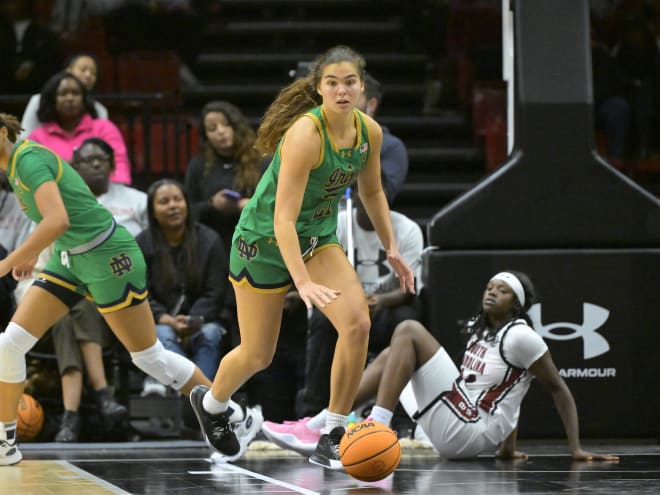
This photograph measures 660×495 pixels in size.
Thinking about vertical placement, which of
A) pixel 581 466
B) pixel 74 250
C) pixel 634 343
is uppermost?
pixel 74 250

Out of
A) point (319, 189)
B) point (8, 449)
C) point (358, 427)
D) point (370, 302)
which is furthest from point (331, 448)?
point (370, 302)

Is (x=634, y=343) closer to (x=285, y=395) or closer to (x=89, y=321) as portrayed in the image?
(x=285, y=395)

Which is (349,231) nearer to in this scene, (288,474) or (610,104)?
(288,474)

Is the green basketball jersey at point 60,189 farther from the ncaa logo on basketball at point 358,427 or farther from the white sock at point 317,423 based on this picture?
the ncaa logo on basketball at point 358,427

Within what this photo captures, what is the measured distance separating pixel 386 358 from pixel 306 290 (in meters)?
1.89

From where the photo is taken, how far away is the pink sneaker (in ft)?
24.4

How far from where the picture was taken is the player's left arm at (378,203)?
6605 mm

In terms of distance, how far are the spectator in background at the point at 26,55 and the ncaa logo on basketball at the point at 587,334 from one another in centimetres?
578

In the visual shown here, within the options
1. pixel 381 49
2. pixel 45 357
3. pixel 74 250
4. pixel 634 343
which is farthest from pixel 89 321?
pixel 381 49

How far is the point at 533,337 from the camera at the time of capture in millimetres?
7512

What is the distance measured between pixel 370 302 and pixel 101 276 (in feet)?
6.25

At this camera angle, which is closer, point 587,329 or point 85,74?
point 587,329

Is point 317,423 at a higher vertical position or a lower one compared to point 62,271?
lower

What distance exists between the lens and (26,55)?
12.6 meters
